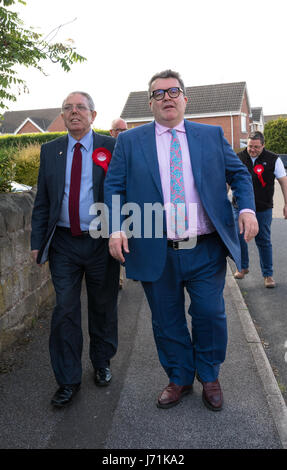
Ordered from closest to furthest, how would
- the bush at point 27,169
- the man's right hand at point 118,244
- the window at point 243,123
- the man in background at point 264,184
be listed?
the man's right hand at point 118,244 < the bush at point 27,169 < the man in background at point 264,184 < the window at point 243,123

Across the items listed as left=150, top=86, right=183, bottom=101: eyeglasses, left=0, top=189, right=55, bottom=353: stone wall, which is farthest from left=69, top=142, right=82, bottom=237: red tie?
left=0, top=189, right=55, bottom=353: stone wall

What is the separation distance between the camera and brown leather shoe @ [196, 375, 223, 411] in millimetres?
3355

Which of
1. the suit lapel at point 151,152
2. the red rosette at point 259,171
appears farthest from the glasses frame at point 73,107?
the red rosette at point 259,171

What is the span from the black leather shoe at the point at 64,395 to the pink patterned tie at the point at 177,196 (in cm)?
148

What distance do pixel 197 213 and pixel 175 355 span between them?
108 centimetres

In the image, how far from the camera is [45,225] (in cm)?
373

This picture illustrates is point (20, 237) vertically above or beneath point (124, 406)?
above

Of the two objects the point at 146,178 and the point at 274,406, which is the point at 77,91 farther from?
the point at 274,406

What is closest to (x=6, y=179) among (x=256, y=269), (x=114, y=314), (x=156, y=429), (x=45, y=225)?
(x=45, y=225)

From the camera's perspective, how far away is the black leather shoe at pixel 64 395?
347cm

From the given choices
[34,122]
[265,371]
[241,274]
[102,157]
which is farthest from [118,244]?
[34,122]

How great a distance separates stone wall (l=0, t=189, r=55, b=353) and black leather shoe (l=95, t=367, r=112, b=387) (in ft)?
3.44

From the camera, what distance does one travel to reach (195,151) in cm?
323

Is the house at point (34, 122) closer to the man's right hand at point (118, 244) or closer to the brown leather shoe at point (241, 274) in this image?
the brown leather shoe at point (241, 274)
